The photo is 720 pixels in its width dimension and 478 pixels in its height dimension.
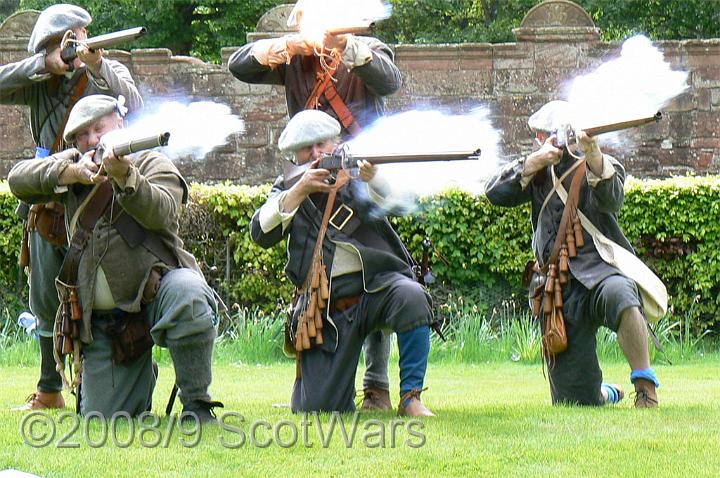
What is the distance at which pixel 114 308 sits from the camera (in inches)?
270

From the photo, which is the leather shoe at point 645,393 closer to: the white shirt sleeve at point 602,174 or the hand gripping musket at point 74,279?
the white shirt sleeve at point 602,174

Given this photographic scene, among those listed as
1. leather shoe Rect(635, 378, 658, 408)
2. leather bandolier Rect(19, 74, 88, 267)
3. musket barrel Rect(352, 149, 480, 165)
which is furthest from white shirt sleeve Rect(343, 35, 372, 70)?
leather shoe Rect(635, 378, 658, 408)

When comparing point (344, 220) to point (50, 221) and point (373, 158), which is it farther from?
point (50, 221)

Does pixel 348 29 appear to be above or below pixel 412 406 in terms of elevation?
above

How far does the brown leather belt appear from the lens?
23.4ft

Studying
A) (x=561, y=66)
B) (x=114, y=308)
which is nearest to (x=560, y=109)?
(x=114, y=308)

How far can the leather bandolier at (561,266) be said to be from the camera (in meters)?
7.32

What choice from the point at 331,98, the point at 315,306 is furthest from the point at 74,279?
the point at 331,98

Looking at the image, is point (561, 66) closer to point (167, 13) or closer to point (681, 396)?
point (681, 396)

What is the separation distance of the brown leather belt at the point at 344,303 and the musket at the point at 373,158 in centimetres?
68

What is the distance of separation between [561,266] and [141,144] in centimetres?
244

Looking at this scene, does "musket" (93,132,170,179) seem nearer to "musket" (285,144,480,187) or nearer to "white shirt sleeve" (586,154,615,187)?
"musket" (285,144,480,187)

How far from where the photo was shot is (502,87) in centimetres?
1414

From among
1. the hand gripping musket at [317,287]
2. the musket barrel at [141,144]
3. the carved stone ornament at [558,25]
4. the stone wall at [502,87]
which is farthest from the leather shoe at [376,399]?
the carved stone ornament at [558,25]
